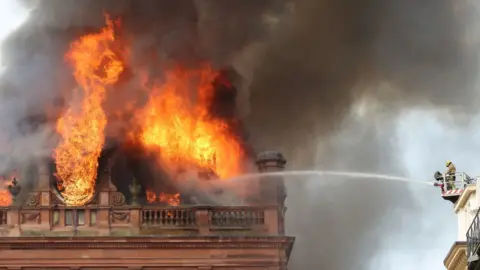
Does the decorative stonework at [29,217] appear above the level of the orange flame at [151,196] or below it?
below

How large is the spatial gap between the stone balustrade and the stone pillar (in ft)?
0.78

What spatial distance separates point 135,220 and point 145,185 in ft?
7.01

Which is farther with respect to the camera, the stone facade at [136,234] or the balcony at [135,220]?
the balcony at [135,220]

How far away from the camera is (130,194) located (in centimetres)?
6744

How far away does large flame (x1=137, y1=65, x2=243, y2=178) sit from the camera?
224 feet

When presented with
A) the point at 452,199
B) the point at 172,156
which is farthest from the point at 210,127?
the point at 452,199

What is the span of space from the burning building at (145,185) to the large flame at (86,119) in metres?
0.03

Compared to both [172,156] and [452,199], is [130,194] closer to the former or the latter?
[172,156]

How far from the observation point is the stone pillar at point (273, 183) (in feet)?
217

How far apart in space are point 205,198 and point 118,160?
353 centimetres

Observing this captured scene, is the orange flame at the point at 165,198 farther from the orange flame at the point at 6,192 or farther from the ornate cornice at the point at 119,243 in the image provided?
the orange flame at the point at 6,192

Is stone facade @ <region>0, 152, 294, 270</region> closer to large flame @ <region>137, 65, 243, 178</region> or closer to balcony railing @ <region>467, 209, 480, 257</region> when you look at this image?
large flame @ <region>137, 65, 243, 178</region>

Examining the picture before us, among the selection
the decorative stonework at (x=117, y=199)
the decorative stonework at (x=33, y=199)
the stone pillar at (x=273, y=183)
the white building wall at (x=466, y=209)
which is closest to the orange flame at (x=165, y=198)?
the decorative stonework at (x=117, y=199)

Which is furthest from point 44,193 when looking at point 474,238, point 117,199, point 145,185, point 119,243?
point 474,238
